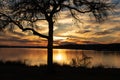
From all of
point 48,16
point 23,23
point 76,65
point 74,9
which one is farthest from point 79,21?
point 76,65

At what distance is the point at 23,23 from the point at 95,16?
5261 millimetres

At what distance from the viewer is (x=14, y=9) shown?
62.6 feet

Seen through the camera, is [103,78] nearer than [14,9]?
Yes

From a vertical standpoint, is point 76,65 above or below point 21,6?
below

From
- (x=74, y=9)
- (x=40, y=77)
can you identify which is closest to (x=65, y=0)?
(x=74, y=9)

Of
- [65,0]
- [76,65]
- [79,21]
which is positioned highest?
[65,0]

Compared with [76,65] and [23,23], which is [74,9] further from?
[76,65]

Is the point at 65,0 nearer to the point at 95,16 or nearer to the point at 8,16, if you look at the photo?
the point at 95,16

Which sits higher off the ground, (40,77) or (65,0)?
(65,0)

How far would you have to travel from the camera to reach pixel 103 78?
1791cm

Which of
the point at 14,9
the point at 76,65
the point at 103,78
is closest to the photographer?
the point at 103,78

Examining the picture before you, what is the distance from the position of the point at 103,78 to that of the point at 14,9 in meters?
7.68

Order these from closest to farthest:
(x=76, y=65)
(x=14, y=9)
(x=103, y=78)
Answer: (x=103, y=78) < (x=14, y=9) < (x=76, y=65)

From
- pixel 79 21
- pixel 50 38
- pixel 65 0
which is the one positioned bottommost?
pixel 50 38
